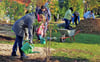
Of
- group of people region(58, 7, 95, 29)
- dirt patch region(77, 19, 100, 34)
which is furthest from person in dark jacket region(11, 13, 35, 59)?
dirt patch region(77, 19, 100, 34)

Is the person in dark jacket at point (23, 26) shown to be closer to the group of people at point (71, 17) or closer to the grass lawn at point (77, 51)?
the grass lawn at point (77, 51)

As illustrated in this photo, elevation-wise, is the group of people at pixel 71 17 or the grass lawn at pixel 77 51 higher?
the group of people at pixel 71 17

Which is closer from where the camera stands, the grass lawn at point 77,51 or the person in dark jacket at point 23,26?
the person in dark jacket at point 23,26

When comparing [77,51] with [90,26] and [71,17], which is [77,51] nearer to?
[71,17]

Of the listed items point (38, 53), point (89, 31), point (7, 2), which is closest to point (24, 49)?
point (38, 53)

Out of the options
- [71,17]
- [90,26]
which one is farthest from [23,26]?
[90,26]

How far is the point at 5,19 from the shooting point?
29.0 metres

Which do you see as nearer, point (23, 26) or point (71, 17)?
point (23, 26)

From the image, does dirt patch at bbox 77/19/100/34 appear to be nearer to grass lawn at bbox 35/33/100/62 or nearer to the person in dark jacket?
grass lawn at bbox 35/33/100/62

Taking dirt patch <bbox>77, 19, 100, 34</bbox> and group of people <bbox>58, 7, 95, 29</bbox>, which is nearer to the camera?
group of people <bbox>58, 7, 95, 29</bbox>

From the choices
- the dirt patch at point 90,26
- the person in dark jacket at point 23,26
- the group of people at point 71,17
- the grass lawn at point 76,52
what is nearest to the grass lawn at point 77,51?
the grass lawn at point 76,52

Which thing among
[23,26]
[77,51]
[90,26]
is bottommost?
[77,51]

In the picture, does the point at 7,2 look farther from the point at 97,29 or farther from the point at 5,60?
the point at 5,60

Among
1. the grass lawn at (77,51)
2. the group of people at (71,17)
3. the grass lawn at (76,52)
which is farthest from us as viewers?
the group of people at (71,17)
